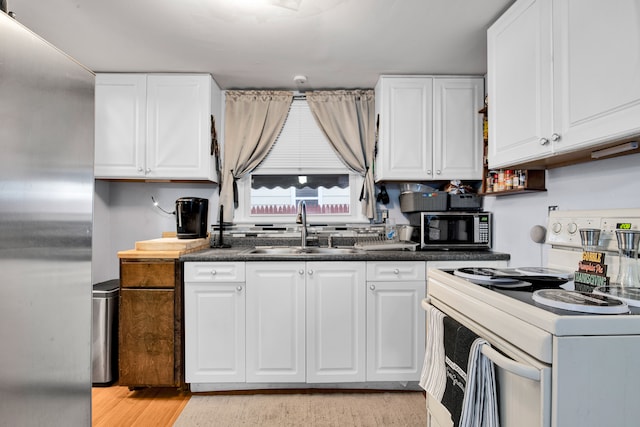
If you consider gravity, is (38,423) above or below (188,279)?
below

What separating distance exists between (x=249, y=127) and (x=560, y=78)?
2.14 metres

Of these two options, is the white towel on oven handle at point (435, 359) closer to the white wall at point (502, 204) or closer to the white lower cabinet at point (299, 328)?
the white lower cabinet at point (299, 328)

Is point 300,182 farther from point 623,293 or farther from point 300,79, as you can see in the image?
point 623,293

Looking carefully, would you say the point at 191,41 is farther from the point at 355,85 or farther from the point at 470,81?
the point at 470,81

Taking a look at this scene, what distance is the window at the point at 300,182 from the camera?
2865 millimetres

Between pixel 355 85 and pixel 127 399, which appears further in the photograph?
pixel 355 85

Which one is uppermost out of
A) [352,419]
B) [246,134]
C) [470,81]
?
[470,81]

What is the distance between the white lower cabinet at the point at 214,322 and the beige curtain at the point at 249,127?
706mm

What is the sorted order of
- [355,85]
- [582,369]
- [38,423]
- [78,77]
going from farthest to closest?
[355,85] < [78,77] < [38,423] < [582,369]

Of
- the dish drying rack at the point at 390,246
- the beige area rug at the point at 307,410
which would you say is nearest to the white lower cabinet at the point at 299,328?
the beige area rug at the point at 307,410

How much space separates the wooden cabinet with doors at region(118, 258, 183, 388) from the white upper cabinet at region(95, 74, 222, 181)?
0.81m

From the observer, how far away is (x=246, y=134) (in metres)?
2.80

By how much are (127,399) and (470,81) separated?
10.7ft

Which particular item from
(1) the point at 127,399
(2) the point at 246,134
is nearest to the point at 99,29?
(2) the point at 246,134
